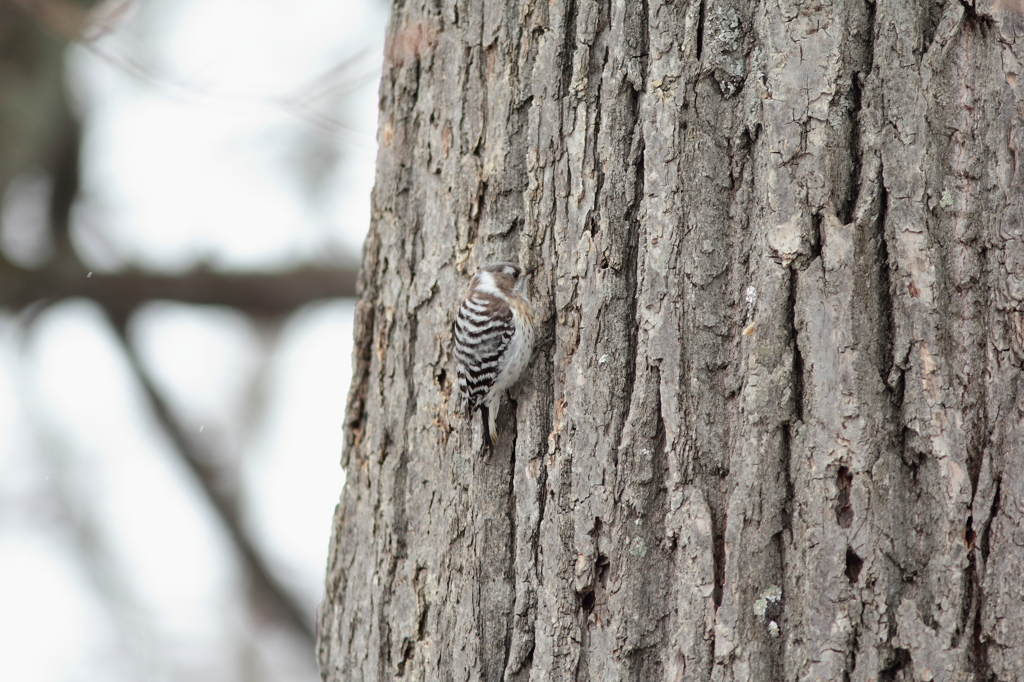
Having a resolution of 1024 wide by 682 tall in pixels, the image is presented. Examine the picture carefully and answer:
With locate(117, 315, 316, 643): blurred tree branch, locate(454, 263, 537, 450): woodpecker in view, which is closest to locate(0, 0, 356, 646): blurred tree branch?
locate(117, 315, 316, 643): blurred tree branch

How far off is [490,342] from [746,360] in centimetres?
120

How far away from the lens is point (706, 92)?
Answer: 239 centimetres

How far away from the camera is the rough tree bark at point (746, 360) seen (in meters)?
2.11

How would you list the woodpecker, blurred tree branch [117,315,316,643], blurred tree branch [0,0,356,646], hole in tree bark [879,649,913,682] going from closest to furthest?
hole in tree bark [879,649,913,682] < the woodpecker < blurred tree branch [0,0,356,646] < blurred tree branch [117,315,316,643]

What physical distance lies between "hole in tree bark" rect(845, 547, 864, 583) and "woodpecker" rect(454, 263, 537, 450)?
111cm

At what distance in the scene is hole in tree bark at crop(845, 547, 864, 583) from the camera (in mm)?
2111

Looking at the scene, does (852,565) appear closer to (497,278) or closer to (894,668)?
(894,668)

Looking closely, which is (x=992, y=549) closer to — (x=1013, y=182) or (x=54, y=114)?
(x=1013, y=182)

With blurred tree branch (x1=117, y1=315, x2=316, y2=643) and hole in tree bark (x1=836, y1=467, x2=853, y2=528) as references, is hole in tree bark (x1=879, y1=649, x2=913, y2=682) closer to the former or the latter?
hole in tree bark (x1=836, y1=467, x2=853, y2=528)

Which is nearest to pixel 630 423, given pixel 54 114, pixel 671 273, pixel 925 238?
pixel 671 273

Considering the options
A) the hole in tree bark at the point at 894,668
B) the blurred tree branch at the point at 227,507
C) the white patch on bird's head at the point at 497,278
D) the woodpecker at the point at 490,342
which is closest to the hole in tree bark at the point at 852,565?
the hole in tree bark at the point at 894,668

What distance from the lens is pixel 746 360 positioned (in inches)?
89.6

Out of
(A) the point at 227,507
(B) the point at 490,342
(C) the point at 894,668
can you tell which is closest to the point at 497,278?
(B) the point at 490,342

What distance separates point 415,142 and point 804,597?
195cm
